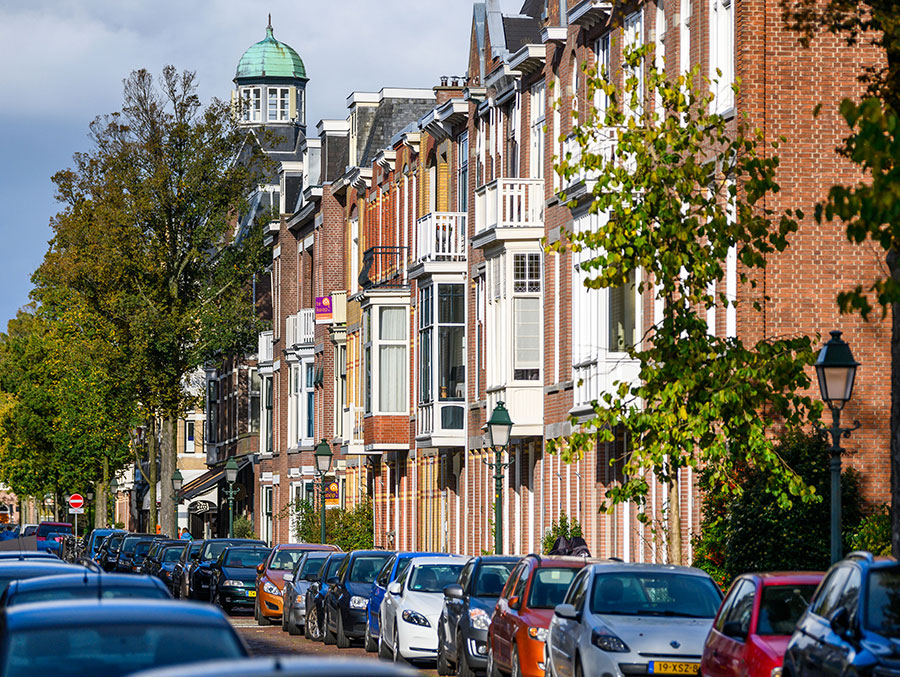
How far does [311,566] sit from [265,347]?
1414 inches

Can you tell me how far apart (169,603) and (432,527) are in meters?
36.2

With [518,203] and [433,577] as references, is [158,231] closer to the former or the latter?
[518,203]

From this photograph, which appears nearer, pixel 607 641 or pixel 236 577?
pixel 607 641

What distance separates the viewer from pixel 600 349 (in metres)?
30.3

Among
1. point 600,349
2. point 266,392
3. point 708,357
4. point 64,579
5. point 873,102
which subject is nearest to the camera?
point 873,102

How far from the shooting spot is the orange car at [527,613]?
18797 millimetres

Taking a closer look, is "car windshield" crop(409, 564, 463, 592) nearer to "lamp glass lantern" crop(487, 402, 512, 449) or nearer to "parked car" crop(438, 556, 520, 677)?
"parked car" crop(438, 556, 520, 677)

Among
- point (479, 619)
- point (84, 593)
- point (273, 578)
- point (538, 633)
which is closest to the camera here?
point (84, 593)

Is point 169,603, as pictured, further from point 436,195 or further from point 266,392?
point 266,392

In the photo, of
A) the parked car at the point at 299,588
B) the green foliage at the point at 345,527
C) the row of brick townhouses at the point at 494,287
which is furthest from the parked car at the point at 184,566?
the green foliage at the point at 345,527

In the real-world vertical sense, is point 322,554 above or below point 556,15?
below

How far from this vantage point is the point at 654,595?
17.2 metres

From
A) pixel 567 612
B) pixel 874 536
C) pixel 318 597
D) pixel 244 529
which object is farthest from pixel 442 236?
pixel 244 529

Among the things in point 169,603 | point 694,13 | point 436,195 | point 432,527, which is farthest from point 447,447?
point 169,603
